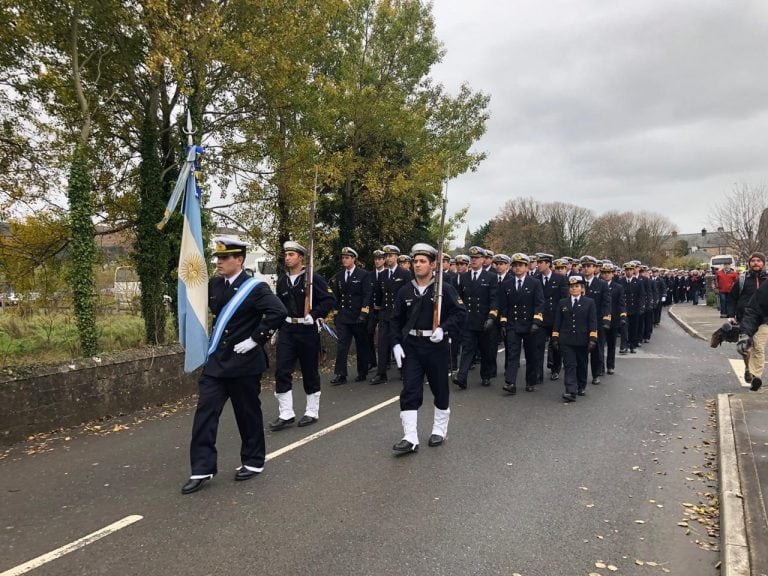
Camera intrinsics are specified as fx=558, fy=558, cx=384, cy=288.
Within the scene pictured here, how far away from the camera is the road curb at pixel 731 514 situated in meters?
3.46

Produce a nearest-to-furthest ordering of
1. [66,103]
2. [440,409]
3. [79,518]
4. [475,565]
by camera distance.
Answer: [475,565]
[79,518]
[440,409]
[66,103]

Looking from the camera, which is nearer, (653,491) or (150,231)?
(653,491)

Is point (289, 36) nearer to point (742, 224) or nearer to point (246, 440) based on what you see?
point (246, 440)

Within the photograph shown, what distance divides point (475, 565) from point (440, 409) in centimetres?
264

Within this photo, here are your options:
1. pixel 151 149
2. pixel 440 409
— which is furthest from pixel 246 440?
pixel 151 149

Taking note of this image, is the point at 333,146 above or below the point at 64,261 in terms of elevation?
above

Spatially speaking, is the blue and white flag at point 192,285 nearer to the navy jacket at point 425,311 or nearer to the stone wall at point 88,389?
the navy jacket at point 425,311

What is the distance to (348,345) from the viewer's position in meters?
10.1

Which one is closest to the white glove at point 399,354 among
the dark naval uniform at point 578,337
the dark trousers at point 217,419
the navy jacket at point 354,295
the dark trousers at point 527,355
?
the dark trousers at point 217,419

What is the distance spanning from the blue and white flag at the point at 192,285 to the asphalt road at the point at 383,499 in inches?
47.4

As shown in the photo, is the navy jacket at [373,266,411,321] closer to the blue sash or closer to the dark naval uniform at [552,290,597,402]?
the dark naval uniform at [552,290,597,402]

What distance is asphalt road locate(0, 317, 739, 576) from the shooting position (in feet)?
12.0

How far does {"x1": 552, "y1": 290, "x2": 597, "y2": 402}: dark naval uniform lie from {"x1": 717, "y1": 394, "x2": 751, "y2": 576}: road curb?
2.62 meters

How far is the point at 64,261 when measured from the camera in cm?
1188
